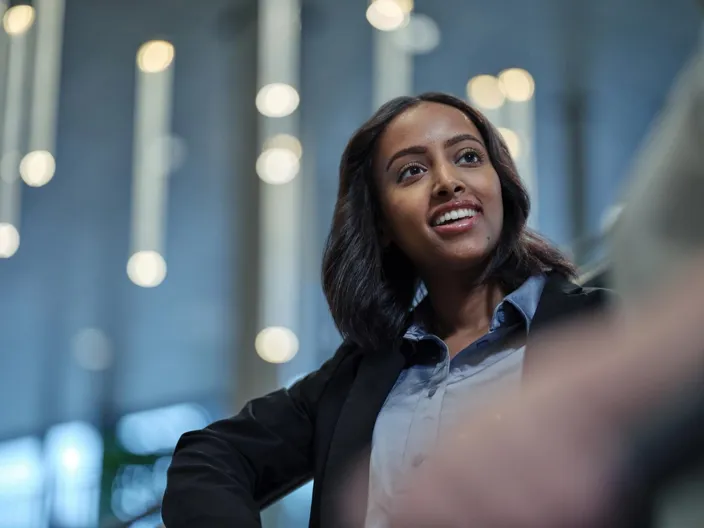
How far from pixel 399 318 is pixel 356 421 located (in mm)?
243

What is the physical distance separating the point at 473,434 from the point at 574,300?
843mm

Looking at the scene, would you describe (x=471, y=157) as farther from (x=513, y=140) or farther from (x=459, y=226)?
(x=513, y=140)

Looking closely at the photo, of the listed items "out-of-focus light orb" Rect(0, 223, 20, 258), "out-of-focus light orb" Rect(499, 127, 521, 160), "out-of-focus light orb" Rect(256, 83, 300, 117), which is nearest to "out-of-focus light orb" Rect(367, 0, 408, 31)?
"out-of-focus light orb" Rect(256, 83, 300, 117)

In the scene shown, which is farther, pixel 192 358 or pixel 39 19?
pixel 192 358

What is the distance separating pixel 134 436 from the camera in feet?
22.1

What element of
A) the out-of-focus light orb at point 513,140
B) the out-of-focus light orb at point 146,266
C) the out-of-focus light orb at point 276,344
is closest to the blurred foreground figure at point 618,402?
the out-of-focus light orb at point 513,140

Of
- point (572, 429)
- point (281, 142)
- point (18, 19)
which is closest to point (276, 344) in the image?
point (281, 142)

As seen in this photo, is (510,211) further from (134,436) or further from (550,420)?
(134,436)

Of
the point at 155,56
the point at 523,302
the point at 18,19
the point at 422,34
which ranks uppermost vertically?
the point at 422,34

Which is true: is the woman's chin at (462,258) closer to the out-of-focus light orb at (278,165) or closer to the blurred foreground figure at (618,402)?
the blurred foreground figure at (618,402)

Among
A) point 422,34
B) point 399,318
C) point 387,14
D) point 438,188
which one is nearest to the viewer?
point 438,188

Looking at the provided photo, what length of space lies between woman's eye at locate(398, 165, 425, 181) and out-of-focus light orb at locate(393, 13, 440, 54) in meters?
2.79

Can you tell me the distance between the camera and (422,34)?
4270 millimetres

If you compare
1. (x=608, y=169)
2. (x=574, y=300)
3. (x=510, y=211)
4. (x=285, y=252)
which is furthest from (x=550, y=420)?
(x=608, y=169)
